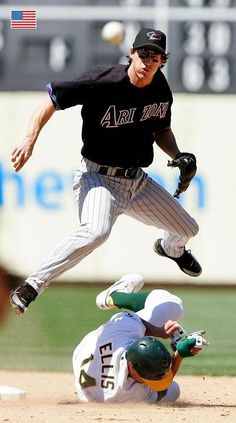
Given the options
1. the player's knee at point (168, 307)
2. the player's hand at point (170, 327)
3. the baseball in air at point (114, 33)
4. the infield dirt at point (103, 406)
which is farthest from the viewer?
the baseball in air at point (114, 33)

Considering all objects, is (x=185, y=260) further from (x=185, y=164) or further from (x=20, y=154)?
(x=20, y=154)

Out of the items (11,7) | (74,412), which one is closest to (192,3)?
(11,7)

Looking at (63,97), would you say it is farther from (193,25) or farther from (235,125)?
(193,25)

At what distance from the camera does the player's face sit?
223 inches

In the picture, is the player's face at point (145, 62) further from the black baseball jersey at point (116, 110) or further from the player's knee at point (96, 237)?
the player's knee at point (96, 237)

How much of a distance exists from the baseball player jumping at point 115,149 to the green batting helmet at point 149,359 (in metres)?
0.82

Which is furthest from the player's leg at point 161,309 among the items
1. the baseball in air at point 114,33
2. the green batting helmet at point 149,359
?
the baseball in air at point 114,33

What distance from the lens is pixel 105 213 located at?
19.0ft

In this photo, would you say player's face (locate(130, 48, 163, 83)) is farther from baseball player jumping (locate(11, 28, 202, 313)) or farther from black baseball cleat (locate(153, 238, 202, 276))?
black baseball cleat (locate(153, 238, 202, 276))

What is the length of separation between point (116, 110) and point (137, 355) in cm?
141

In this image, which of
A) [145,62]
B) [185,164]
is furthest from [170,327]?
[145,62]

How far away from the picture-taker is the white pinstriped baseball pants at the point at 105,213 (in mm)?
5707

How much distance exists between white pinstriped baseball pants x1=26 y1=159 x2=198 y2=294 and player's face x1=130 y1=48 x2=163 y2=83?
56 cm

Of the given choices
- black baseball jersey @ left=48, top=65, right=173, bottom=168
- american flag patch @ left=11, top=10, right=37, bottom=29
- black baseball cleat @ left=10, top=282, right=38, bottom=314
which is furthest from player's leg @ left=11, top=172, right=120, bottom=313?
american flag patch @ left=11, top=10, right=37, bottom=29
